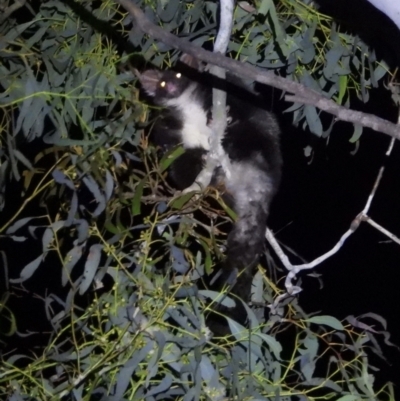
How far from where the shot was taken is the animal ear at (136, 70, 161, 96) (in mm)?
2078

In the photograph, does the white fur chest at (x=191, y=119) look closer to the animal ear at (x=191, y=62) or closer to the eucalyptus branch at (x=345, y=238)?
the animal ear at (x=191, y=62)

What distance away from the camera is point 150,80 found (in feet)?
6.94

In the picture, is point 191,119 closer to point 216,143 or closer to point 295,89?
point 216,143

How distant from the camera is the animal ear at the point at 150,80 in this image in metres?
2.08

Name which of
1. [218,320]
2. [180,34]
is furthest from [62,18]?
[218,320]

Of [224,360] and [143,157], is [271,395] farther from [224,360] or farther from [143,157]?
[143,157]

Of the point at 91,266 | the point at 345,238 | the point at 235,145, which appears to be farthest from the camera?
the point at 235,145

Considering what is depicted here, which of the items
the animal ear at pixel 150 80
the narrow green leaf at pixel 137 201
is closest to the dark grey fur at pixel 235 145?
the animal ear at pixel 150 80

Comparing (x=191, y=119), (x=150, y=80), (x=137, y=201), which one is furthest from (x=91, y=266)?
(x=191, y=119)

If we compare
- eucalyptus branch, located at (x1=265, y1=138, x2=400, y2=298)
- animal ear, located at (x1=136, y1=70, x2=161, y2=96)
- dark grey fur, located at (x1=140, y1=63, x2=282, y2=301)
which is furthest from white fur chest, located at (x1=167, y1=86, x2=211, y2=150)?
eucalyptus branch, located at (x1=265, y1=138, x2=400, y2=298)

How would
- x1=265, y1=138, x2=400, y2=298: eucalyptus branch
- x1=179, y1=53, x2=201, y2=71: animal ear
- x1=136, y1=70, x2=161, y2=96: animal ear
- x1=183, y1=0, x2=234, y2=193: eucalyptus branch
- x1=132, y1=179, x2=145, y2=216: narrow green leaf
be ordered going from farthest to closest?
1. x1=179, y1=53, x2=201, y2=71: animal ear
2. x1=136, y1=70, x2=161, y2=96: animal ear
3. x1=183, y1=0, x2=234, y2=193: eucalyptus branch
4. x1=265, y1=138, x2=400, y2=298: eucalyptus branch
5. x1=132, y1=179, x2=145, y2=216: narrow green leaf

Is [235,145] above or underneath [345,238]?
underneath

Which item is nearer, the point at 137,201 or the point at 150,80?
the point at 137,201

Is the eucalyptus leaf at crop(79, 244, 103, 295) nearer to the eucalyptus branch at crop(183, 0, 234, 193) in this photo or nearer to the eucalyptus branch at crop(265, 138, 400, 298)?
the eucalyptus branch at crop(183, 0, 234, 193)
